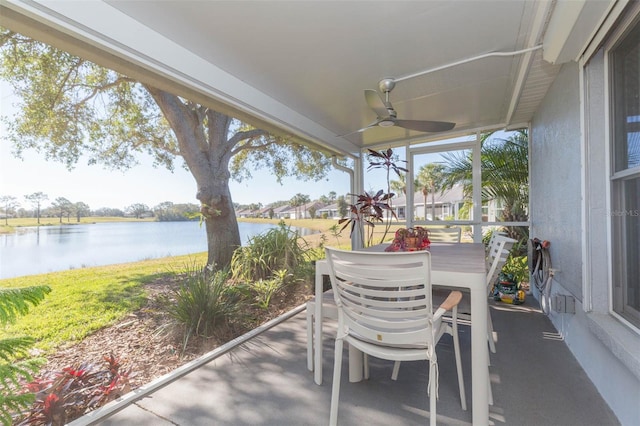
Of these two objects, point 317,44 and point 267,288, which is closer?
point 317,44

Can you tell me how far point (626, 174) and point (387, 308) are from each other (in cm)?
159

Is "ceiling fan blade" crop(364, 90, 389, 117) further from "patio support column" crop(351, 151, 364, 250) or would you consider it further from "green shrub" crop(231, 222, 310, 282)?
"patio support column" crop(351, 151, 364, 250)

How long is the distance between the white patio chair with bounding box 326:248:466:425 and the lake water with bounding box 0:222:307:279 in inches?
129

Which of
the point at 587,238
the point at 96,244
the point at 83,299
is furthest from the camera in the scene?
the point at 96,244

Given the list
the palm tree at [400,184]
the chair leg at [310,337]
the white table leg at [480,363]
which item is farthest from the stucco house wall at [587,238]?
the palm tree at [400,184]

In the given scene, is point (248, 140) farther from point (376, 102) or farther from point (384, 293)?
point (384, 293)

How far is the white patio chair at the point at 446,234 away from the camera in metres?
4.09

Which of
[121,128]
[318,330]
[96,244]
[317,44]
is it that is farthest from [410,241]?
[121,128]

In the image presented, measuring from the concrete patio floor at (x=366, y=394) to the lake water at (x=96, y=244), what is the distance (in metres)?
2.53

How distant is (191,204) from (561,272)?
16.3 ft

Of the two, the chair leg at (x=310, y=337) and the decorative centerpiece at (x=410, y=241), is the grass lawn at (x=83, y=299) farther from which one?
the decorative centerpiece at (x=410, y=241)

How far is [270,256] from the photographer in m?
4.26

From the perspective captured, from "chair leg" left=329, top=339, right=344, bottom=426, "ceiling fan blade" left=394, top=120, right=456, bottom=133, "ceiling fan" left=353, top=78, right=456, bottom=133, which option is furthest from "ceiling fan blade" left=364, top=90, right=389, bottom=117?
"chair leg" left=329, top=339, right=344, bottom=426

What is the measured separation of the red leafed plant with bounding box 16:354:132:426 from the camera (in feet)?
5.18
